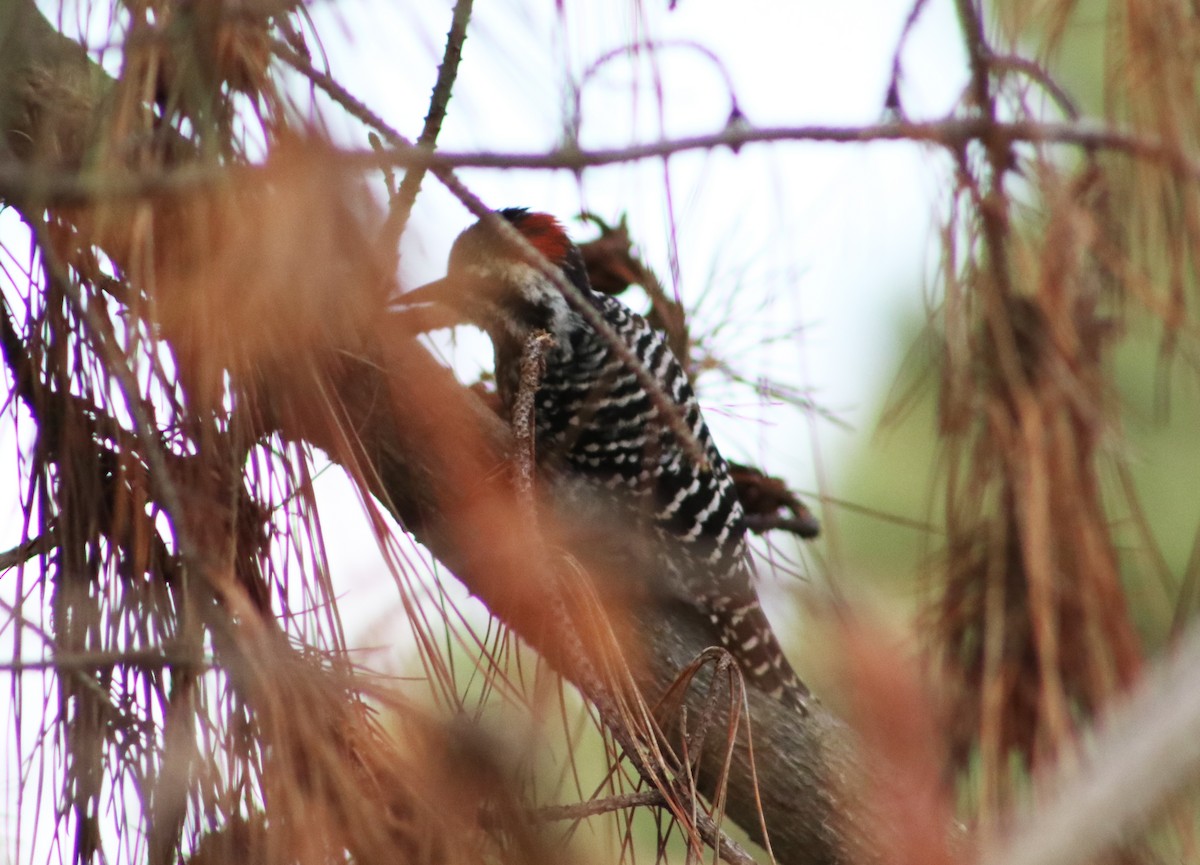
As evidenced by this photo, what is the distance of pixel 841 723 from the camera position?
1.79 meters

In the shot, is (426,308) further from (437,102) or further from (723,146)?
(723,146)

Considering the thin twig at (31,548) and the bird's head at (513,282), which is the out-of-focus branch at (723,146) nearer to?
the thin twig at (31,548)

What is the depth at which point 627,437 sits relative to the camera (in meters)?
2.57

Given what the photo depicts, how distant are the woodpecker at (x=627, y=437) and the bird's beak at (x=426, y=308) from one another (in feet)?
1.80

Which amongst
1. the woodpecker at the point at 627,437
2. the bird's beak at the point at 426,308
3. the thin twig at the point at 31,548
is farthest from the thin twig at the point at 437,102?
the woodpecker at the point at 627,437

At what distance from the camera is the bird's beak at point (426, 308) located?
111cm

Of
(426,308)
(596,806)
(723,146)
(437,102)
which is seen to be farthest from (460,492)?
(723,146)

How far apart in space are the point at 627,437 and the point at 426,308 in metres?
1.20

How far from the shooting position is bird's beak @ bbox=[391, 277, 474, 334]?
1.11m

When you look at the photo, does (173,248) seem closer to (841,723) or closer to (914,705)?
(914,705)

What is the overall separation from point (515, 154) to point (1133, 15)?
59 centimetres

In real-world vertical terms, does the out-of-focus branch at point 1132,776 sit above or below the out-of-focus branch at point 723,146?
below

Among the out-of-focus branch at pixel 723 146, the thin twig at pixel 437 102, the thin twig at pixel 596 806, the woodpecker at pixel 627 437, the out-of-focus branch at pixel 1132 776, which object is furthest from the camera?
the woodpecker at pixel 627 437

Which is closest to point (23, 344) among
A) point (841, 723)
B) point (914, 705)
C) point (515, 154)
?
point (515, 154)
